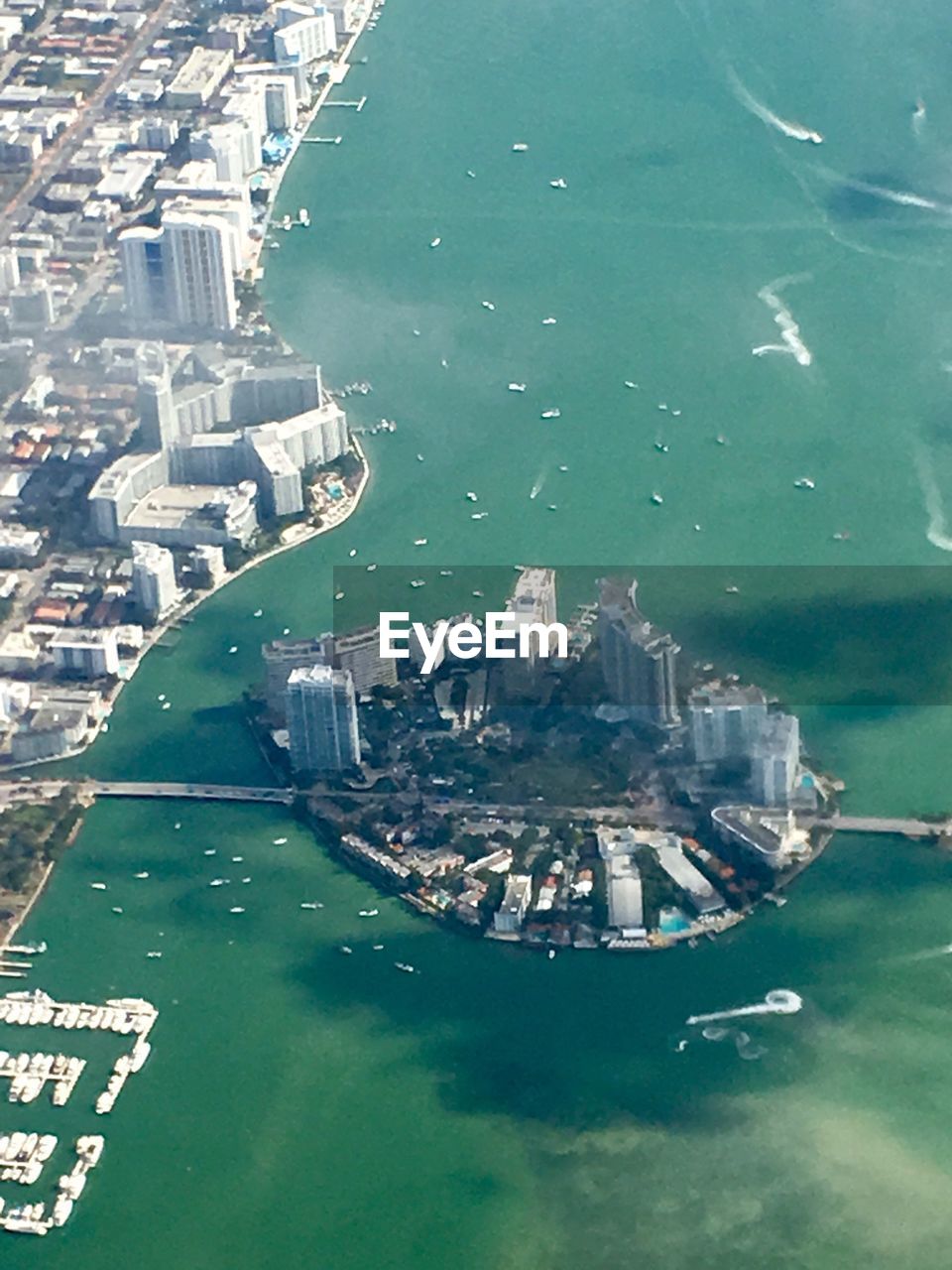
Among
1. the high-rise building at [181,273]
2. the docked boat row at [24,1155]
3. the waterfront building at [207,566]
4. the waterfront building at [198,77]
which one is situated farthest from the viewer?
the waterfront building at [198,77]

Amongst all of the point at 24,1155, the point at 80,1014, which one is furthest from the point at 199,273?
the point at 24,1155

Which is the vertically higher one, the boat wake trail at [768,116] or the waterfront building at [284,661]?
the boat wake trail at [768,116]

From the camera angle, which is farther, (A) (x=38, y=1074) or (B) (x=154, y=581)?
(B) (x=154, y=581)

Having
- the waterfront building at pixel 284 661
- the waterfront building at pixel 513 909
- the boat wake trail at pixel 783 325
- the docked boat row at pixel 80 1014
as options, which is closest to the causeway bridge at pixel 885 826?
the waterfront building at pixel 513 909

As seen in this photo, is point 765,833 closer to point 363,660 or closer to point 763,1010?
point 763,1010

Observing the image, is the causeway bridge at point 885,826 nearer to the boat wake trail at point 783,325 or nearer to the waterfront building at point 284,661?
the waterfront building at point 284,661

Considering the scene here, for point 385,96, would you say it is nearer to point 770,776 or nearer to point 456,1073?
point 770,776

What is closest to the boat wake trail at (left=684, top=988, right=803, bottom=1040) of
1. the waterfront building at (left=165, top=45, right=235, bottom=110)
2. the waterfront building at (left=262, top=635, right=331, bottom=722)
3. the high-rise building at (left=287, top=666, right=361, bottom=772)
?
the high-rise building at (left=287, top=666, right=361, bottom=772)
